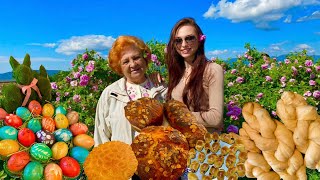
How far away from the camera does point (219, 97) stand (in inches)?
110

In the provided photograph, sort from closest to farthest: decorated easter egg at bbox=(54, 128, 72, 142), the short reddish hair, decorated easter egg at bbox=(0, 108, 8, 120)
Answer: decorated easter egg at bbox=(54, 128, 72, 142) → decorated easter egg at bbox=(0, 108, 8, 120) → the short reddish hair

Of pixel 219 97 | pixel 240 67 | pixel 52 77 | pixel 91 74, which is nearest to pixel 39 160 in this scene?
pixel 219 97

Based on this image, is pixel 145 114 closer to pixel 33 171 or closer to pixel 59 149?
pixel 59 149

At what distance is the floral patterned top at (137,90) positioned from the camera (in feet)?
9.31

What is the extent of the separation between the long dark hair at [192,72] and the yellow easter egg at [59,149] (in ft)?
3.85

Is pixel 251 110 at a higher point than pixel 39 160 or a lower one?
higher

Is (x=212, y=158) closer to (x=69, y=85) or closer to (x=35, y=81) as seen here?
(x=35, y=81)

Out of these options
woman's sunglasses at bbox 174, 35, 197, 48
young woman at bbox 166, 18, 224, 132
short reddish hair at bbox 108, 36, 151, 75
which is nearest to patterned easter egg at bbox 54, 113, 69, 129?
Result: short reddish hair at bbox 108, 36, 151, 75

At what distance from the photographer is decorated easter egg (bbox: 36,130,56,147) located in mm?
1812

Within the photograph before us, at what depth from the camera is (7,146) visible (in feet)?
5.91

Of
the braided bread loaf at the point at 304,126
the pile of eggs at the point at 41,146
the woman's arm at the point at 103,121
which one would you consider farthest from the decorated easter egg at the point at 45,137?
the woman's arm at the point at 103,121

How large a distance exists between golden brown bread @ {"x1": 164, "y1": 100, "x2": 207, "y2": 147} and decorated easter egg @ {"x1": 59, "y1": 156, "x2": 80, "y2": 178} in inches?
16.9

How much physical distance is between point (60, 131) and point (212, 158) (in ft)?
2.25

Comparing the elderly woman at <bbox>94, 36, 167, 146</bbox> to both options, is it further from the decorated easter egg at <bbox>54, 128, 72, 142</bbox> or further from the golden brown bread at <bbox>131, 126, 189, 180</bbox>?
the golden brown bread at <bbox>131, 126, 189, 180</bbox>
